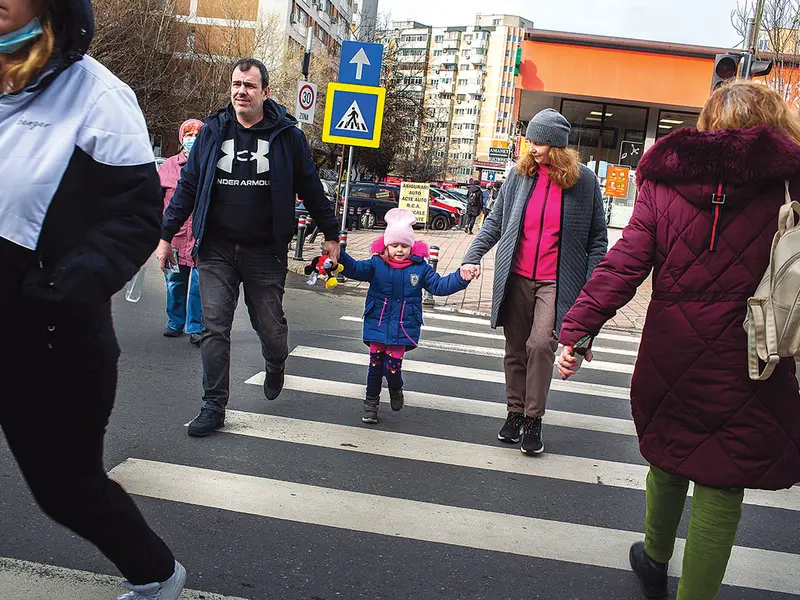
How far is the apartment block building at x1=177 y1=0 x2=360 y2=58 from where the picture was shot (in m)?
45.3

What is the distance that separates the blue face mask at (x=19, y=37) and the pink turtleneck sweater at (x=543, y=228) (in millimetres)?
3306

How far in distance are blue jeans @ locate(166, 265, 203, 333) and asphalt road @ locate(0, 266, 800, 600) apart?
0.60m

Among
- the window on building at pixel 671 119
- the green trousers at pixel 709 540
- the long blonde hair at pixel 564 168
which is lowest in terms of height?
the green trousers at pixel 709 540

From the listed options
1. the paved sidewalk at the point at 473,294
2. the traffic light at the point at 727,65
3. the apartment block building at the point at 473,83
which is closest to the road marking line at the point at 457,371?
the paved sidewalk at the point at 473,294

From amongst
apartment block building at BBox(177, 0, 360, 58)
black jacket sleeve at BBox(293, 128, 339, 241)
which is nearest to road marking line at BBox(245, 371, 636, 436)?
black jacket sleeve at BBox(293, 128, 339, 241)

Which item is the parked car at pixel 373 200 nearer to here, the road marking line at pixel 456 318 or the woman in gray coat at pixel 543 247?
the road marking line at pixel 456 318

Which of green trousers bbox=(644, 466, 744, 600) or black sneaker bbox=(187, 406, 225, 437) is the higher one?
green trousers bbox=(644, 466, 744, 600)

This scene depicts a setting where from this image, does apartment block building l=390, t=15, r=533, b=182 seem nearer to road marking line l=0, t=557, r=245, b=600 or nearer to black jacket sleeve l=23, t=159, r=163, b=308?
road marking line l=0, t=557, r=245, b=600

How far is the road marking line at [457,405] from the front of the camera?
589cm

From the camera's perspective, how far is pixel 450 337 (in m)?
9.16

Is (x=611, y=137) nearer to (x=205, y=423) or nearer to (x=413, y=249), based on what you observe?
(x=413, y=249)

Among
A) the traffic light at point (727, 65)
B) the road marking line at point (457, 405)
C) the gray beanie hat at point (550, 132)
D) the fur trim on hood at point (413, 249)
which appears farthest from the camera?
the traffic light at point (727, 65)

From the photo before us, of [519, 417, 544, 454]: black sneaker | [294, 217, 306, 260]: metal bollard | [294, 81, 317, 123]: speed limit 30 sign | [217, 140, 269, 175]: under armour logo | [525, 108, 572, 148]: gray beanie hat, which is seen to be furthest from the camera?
[294, 81, 317, 123]: speed limit 30 sign

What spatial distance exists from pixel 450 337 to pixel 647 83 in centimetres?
1333
